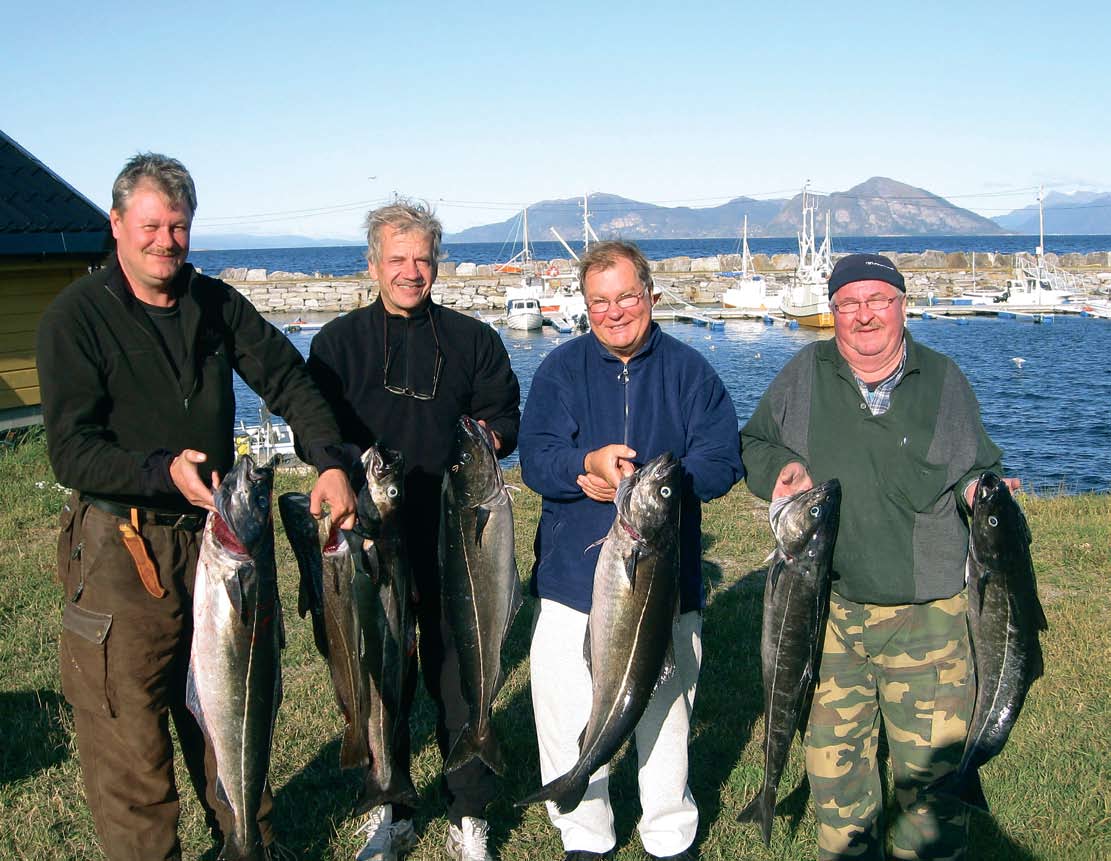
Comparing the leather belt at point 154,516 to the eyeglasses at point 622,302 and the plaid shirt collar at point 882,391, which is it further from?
the plaid shirt collar at point 882,391

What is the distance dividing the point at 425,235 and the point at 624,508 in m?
1.68

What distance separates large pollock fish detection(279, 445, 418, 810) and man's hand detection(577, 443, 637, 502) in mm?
801

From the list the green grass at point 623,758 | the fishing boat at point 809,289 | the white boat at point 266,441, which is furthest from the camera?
the fishing boat at point 809,289

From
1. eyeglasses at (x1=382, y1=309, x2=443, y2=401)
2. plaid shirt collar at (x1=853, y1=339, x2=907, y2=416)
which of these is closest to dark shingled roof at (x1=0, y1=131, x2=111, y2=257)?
eyeglasses at (x1=382, y1=309, x2=443, y2=401)

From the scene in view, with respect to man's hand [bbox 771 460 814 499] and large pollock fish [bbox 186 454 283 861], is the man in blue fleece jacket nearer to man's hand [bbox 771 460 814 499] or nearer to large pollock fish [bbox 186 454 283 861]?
man's hand [bbox 771 460 814 499]

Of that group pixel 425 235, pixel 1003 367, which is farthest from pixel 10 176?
pixel 1003 367

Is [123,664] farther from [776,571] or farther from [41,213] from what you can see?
[41,213]

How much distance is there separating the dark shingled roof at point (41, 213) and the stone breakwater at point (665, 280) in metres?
41.7

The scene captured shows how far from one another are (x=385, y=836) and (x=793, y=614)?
2310 mm

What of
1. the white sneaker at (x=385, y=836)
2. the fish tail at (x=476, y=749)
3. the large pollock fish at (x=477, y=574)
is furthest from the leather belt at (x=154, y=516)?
the white sneaker at (x=385, y=836)

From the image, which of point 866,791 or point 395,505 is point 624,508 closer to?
point 395,505

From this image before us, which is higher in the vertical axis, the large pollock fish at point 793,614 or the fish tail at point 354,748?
the large pollock fish at point 793,614

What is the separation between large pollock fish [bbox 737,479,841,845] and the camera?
3961mm

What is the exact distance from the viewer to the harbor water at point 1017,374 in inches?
938
